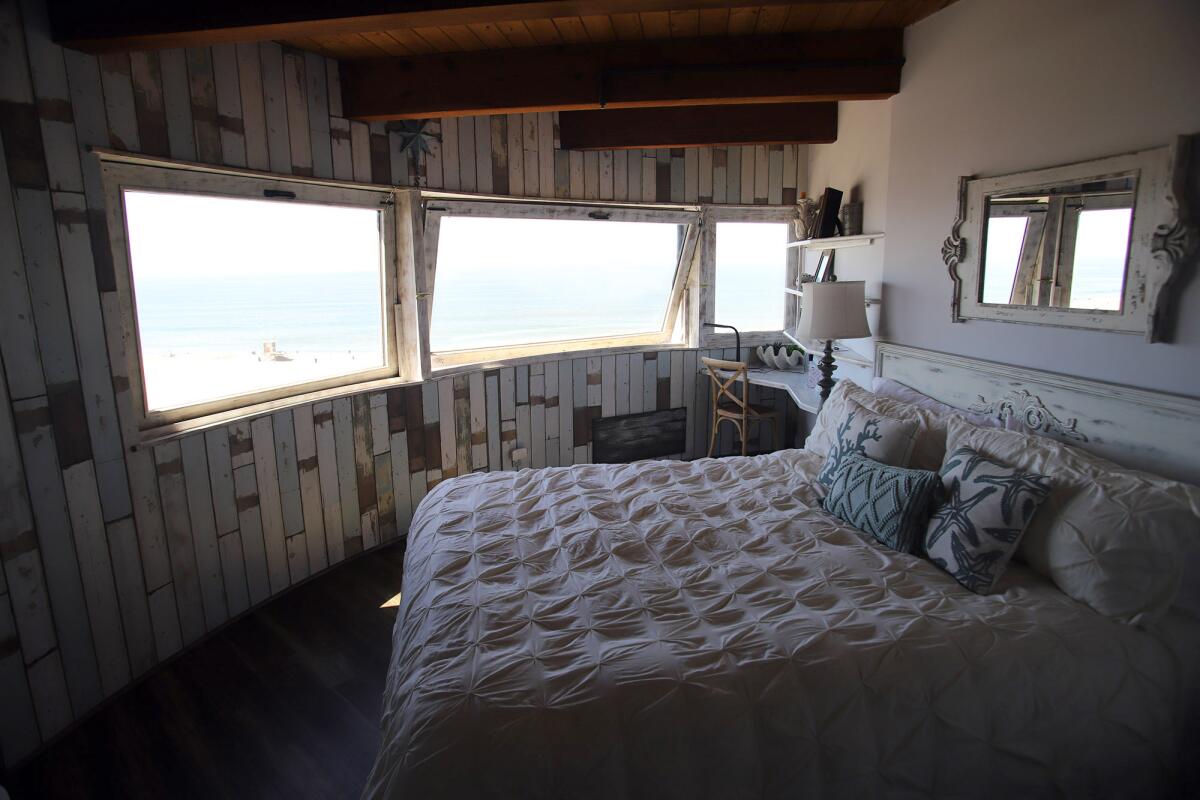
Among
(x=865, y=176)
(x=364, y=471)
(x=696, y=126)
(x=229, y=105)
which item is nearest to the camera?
(x=229, y=105)

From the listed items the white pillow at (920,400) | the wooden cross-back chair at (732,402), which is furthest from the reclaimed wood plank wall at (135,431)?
the white pillow at (920,400)

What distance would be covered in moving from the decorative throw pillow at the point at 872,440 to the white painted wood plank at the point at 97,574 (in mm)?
2625

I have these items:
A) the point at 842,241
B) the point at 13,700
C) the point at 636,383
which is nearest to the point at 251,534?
the point at 13,700

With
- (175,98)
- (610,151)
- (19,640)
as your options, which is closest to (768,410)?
(610,151)

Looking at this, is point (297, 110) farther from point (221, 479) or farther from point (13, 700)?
point (13, 700)

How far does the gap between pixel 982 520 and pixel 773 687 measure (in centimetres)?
92

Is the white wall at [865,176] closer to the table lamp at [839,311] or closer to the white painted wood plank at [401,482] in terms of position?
the table lamp at [839,311]

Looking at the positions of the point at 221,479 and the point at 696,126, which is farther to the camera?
the point at 696,126

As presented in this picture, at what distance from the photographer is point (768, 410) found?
476cm

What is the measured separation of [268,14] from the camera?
2.09 meters

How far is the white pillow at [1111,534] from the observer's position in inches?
67.6

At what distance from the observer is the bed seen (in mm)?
1428

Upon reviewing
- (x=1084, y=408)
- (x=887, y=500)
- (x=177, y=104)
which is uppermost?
(x=177, y=104)

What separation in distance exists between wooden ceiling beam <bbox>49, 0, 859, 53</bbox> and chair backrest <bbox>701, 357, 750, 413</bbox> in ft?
7.77
